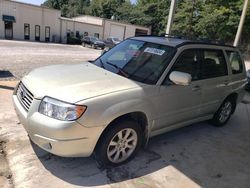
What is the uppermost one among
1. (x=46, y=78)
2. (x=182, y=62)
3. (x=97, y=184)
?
(x=182, y=62)

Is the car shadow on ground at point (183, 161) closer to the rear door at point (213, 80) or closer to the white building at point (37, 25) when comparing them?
the rear door at point (213, 80)

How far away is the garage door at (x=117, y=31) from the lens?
42969 mm

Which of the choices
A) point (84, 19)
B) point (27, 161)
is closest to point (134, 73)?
point (27, 161)

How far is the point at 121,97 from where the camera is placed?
11.0 feet

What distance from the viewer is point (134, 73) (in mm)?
3941

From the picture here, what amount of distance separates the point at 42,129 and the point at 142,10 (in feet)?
173

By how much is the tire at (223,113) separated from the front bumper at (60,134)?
132 inches

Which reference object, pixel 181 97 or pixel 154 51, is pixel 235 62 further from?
pixel 154 51

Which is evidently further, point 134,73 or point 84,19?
point 84,19

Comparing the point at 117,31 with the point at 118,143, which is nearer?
the point at 118,143

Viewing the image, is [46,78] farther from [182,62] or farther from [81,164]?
[182,62]

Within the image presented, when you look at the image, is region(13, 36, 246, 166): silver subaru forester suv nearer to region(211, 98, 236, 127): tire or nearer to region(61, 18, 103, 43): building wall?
region(211, 98, 236, 127): tire

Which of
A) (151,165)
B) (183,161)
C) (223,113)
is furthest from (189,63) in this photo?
(223,113)

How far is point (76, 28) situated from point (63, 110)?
36.9 meters
